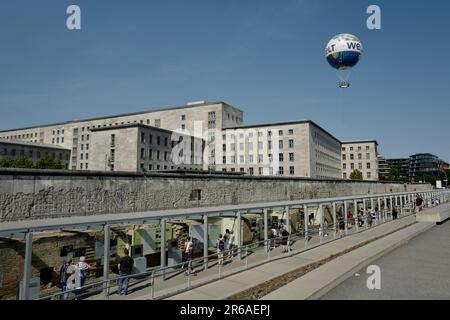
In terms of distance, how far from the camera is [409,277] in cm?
1273

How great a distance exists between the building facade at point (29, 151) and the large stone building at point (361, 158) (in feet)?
337

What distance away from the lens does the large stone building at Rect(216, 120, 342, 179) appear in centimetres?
7994

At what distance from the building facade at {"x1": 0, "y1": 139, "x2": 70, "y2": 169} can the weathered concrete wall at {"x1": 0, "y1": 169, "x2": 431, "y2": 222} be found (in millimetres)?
78042

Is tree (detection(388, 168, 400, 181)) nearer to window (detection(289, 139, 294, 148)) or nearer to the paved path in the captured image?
window (detection(289, 139, 294, 148))

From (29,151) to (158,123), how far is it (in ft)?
122

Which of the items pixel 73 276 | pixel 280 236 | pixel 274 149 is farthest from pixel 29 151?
pixel 73 276

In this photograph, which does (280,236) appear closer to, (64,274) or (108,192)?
(108,192)

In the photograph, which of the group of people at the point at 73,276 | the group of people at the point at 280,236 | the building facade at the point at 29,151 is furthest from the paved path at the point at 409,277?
the building facade at the point at 29,151

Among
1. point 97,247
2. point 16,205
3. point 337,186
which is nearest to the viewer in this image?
point 97,247
